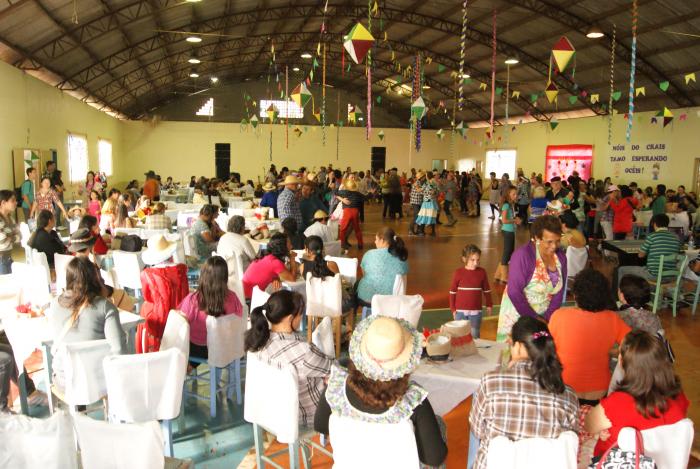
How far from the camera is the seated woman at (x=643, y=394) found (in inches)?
86.0

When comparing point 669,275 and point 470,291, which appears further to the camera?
point 669,275

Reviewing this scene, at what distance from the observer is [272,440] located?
341 centimetres

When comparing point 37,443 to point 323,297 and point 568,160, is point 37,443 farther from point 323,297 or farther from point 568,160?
point 568,160

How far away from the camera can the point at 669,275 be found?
6.02 m

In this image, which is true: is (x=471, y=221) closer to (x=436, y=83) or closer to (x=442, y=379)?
(x=436, y=83)

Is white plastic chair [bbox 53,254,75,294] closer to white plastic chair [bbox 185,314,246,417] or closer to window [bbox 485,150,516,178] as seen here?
white plastic chair [bbox 185,314,246,417]

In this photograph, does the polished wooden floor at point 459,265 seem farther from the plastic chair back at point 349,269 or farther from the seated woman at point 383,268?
the plastic chair back at point 349,269

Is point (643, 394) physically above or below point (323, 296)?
above

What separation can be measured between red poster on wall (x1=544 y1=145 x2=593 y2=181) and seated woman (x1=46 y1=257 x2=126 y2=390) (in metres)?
18.5

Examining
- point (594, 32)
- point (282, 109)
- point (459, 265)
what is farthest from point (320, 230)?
point (282, 109)

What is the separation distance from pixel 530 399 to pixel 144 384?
5.71ft

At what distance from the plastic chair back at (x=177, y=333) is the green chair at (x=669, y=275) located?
16.2 ft

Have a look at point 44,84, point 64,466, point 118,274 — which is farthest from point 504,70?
point 64,466

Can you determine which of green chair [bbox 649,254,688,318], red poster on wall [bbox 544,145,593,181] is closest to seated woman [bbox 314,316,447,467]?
green chair [bbox 649,254,688,318]
